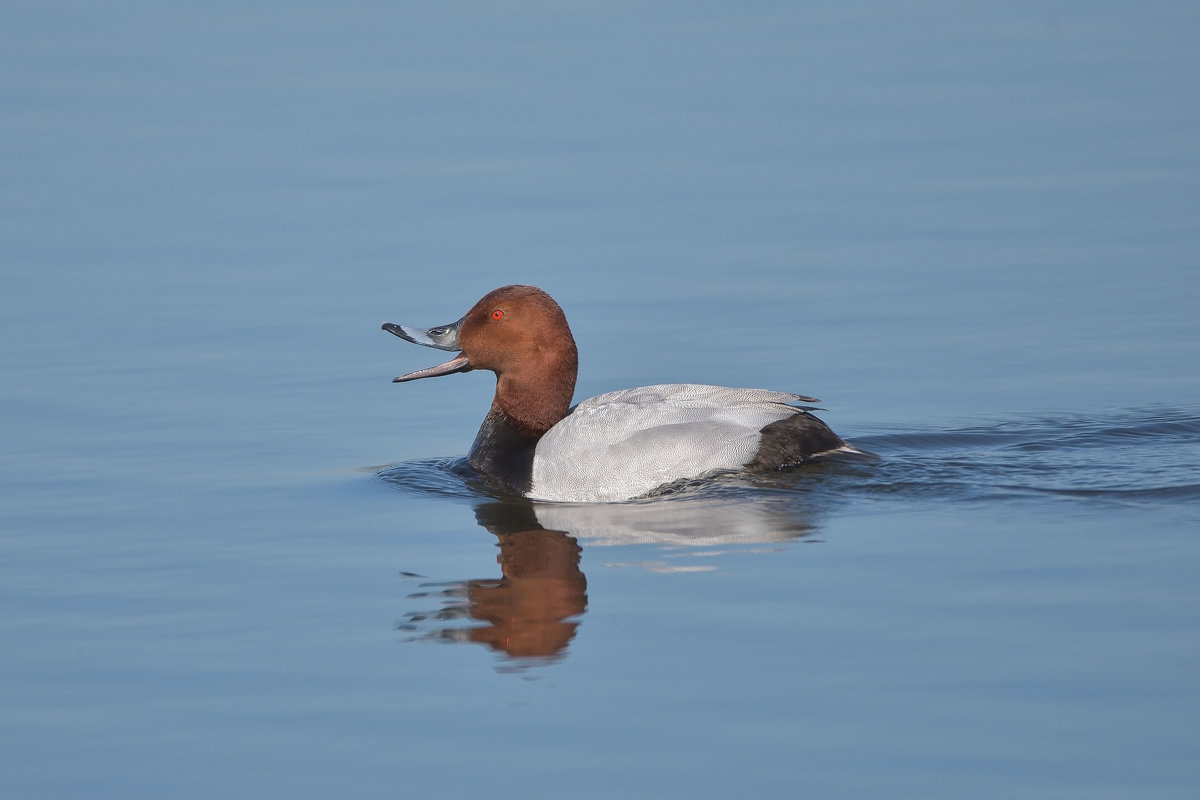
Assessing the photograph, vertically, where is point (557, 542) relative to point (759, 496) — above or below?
below

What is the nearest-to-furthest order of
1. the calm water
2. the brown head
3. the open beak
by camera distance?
the calm water < the brown head < the open beak

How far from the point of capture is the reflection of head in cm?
540

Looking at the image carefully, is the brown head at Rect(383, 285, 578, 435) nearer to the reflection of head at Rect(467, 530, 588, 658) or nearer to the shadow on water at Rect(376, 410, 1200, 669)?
the shadow on water at Rect(376, 410, 1200, 669)

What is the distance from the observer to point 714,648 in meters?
5.09

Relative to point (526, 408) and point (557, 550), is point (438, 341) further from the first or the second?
point (557, 550)

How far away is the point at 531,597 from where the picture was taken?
5852 millimetres

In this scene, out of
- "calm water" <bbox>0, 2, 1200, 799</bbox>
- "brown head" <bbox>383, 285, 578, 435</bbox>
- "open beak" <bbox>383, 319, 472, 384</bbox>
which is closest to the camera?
"calm water" <bbox>0, 2, 1200, 799</bbox>

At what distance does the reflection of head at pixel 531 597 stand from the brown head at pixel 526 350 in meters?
1.29

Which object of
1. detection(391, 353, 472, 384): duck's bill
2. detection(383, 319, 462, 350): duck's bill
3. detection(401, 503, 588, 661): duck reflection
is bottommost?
detection(401, 503, 588, 661): duck reflection

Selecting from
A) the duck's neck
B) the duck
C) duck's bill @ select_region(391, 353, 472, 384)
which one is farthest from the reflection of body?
duck's bill @ select_region(391, 353, 472, 384)

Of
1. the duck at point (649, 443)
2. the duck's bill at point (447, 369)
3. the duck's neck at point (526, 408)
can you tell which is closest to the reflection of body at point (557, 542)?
the duck at point (649, 443)

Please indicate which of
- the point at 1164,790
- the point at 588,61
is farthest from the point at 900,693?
the point at 588,61

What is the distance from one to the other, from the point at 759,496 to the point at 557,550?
1.03 metres

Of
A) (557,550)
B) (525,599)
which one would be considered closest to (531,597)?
(525,599)
